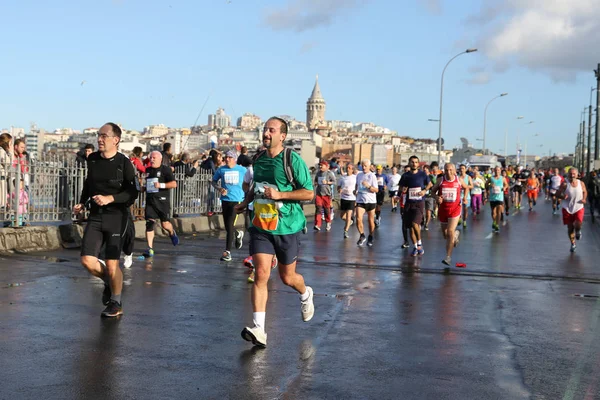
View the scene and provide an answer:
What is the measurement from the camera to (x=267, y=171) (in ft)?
21.8

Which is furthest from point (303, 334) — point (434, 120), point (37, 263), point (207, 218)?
point (434, 120)

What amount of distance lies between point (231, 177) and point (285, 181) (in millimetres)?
6046

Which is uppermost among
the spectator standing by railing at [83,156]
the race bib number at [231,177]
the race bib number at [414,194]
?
the spectator standing by railing at [83,156]

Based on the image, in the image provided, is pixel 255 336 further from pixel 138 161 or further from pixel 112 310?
pixel 138 161

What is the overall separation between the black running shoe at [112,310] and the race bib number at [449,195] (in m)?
6.84

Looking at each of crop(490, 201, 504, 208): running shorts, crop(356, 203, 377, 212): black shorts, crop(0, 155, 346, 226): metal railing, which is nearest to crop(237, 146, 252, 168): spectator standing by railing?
crop(356, 203, 377, 212): black shorts

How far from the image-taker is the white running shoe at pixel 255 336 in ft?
20.7

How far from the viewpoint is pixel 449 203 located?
13055 millimetres

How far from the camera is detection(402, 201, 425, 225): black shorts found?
47.2 ft

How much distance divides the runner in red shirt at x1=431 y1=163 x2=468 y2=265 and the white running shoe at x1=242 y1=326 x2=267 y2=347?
6745 mm

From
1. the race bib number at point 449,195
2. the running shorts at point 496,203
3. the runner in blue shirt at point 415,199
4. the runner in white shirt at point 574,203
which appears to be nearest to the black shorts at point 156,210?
the runner in blue shirt at point 415,199

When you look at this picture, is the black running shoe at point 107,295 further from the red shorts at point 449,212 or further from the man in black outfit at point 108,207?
the red shorts at point 449,212

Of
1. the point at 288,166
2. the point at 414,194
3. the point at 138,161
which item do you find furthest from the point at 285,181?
the point at 138,161

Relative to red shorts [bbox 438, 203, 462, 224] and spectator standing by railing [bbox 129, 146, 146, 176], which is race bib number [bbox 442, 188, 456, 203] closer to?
red shorts [bbox 438, 203, 462, 224]
